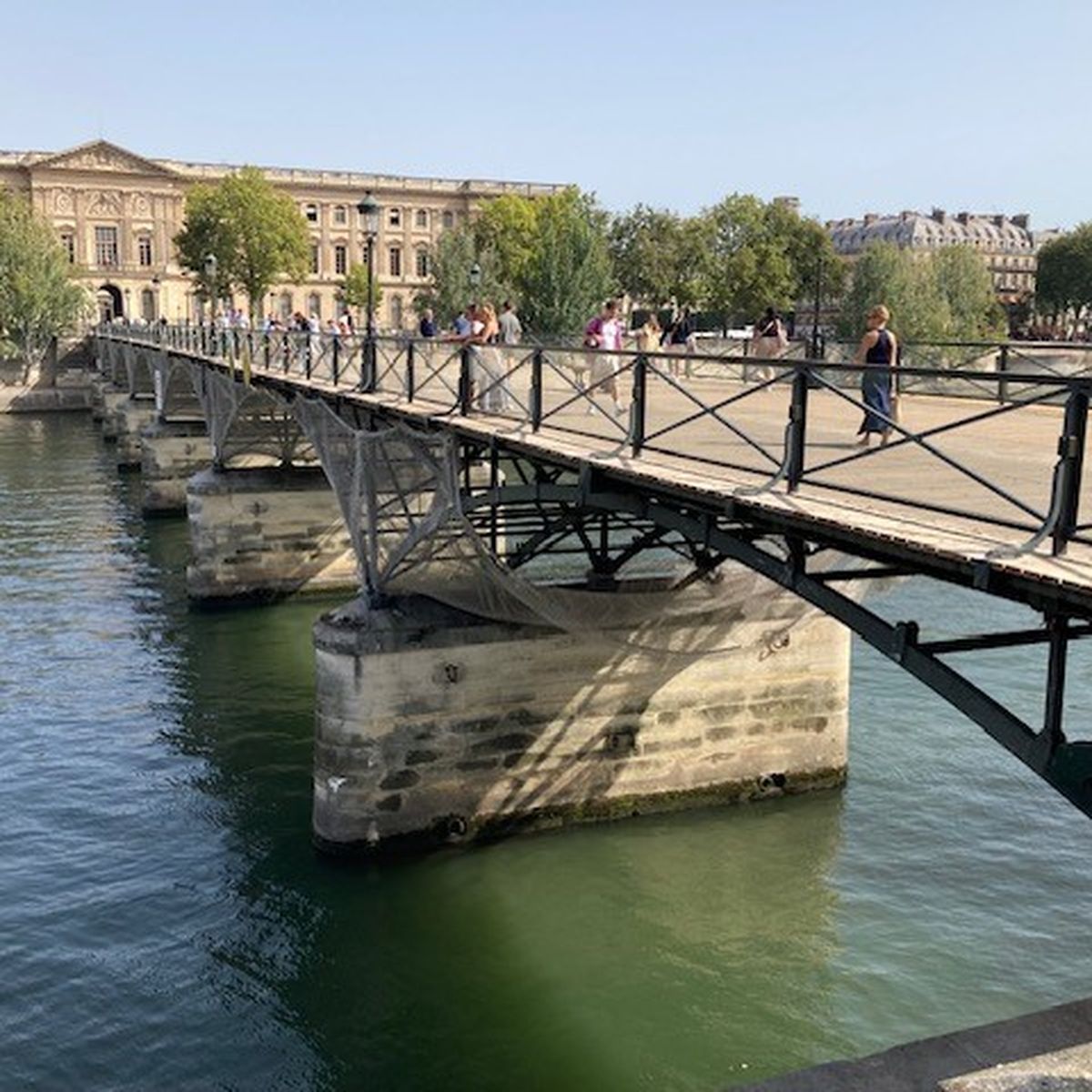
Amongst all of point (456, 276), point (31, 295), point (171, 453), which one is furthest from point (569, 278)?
point (171, 453)

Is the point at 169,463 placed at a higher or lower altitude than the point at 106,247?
lower

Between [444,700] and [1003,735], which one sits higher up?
[1003,735]

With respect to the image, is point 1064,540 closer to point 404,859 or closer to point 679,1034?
point 679,1034

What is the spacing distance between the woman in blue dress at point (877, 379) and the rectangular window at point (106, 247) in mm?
108428

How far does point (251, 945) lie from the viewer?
13.2 m

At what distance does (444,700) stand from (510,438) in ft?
12.9

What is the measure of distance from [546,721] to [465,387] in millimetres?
4084

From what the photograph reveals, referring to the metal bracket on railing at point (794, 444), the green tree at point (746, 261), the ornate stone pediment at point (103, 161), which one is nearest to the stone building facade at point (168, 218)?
the ornate stone pediment at point (103, 161)

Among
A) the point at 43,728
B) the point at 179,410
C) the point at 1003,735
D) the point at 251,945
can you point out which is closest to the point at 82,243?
the point at 179,410

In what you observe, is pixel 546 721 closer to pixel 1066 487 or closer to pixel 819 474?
pixel 819 474

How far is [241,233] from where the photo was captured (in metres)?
92.2

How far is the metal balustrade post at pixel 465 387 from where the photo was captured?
15.1 m

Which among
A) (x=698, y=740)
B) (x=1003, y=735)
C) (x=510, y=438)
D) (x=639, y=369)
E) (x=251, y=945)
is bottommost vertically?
(x=251, y=945)

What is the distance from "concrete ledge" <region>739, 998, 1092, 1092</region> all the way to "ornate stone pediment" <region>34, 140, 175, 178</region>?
4496 inches
